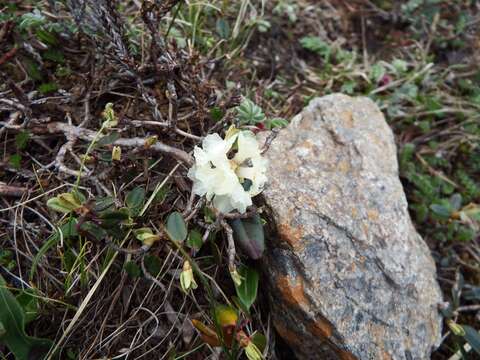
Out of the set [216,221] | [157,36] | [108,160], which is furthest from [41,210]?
[157,36]

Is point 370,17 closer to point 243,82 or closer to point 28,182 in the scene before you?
point 243,82

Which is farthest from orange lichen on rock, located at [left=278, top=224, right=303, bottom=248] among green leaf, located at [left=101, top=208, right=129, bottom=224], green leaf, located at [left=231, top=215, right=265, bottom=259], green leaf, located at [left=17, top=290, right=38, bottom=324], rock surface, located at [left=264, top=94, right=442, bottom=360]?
green leaf, located at [left=17, top=290, right=38, bottom=324]

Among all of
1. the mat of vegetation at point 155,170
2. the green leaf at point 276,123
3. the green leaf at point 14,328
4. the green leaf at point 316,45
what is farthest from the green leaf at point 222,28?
the green leaf at point 14,328

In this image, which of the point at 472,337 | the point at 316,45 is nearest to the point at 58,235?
the point at 472,337

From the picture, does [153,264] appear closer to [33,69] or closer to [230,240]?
[230,240]

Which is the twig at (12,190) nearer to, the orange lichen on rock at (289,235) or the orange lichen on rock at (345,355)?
the orange lichen on rock at (289,235)

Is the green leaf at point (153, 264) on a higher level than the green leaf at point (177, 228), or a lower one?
lower
